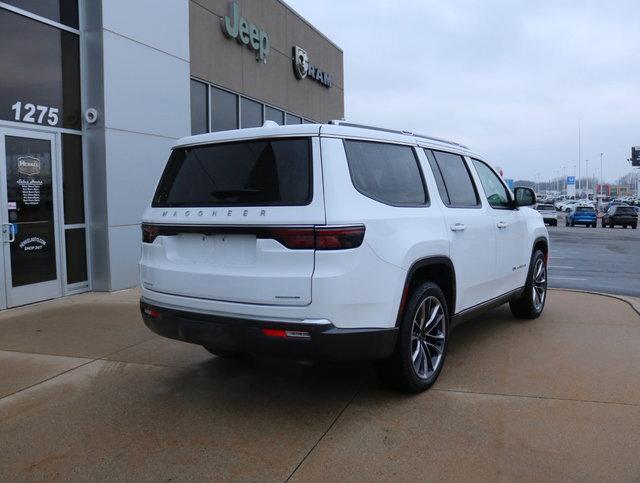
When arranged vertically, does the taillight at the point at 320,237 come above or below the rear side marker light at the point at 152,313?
above

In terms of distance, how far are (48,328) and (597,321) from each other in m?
6.24

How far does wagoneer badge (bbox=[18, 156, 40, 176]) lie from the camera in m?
7.64

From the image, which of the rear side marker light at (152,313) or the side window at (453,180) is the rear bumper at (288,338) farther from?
the side window at (453,180)

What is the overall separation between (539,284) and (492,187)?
1.76 meters

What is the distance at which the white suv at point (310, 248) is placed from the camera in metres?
3.52

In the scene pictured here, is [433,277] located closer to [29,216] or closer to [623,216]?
[29,216]

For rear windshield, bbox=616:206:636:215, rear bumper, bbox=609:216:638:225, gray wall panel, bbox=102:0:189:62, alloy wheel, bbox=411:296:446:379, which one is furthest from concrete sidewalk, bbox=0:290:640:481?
rear bumper, bbox=609:216:638:225

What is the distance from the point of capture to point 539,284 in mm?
7012

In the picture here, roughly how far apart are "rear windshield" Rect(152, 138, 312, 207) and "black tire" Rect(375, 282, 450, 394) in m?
1.13

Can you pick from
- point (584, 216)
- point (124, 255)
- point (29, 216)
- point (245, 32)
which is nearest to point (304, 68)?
point (245, 32)

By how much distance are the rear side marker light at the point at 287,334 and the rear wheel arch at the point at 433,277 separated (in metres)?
0.71

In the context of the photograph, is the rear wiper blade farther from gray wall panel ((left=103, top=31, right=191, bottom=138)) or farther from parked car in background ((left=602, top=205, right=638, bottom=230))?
parked car in background ((left=602, top=205, right=638, bottom=230))

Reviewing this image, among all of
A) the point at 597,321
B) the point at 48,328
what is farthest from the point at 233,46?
the point at 597,321

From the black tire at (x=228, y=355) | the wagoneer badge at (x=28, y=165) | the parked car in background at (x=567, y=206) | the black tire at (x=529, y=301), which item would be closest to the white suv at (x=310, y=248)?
the black tire at (x=228, y=355)
